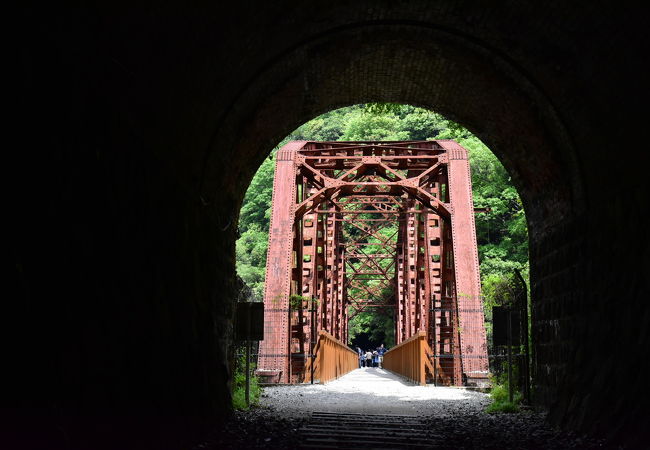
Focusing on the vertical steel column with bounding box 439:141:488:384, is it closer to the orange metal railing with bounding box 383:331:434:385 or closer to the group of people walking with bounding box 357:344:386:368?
the orange metal railing with bounding box 383:331:434:385

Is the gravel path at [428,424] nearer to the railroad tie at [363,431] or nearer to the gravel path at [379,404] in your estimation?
the gravel path at [379,404]

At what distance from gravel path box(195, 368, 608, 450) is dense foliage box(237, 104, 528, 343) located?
276cm

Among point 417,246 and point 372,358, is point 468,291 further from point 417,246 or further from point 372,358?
point 372,358

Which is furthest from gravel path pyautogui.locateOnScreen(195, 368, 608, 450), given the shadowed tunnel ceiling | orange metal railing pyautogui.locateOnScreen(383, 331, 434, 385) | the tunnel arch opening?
orange metal railing pyautogui.locateOnScreen(383, 331, 434, 385)

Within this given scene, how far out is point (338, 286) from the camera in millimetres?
34656

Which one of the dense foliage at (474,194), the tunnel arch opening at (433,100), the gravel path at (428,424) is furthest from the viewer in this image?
the dense foliage at (474,194)

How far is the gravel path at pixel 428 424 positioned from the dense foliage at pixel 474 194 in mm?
2760

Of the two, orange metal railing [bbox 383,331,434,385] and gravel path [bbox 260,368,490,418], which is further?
orange metal railing [bbox 383,331,434,385]

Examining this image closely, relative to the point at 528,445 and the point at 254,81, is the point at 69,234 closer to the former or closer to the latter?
the point at 254,81

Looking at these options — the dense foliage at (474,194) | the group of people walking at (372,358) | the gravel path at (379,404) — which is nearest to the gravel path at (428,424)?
the gravel path at (379,404)

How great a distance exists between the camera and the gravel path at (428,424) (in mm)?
6113

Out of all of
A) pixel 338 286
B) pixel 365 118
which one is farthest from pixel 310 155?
pixel 365 118

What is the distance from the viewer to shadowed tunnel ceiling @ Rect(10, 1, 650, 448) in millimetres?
3621

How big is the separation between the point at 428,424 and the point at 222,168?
12.9ft
